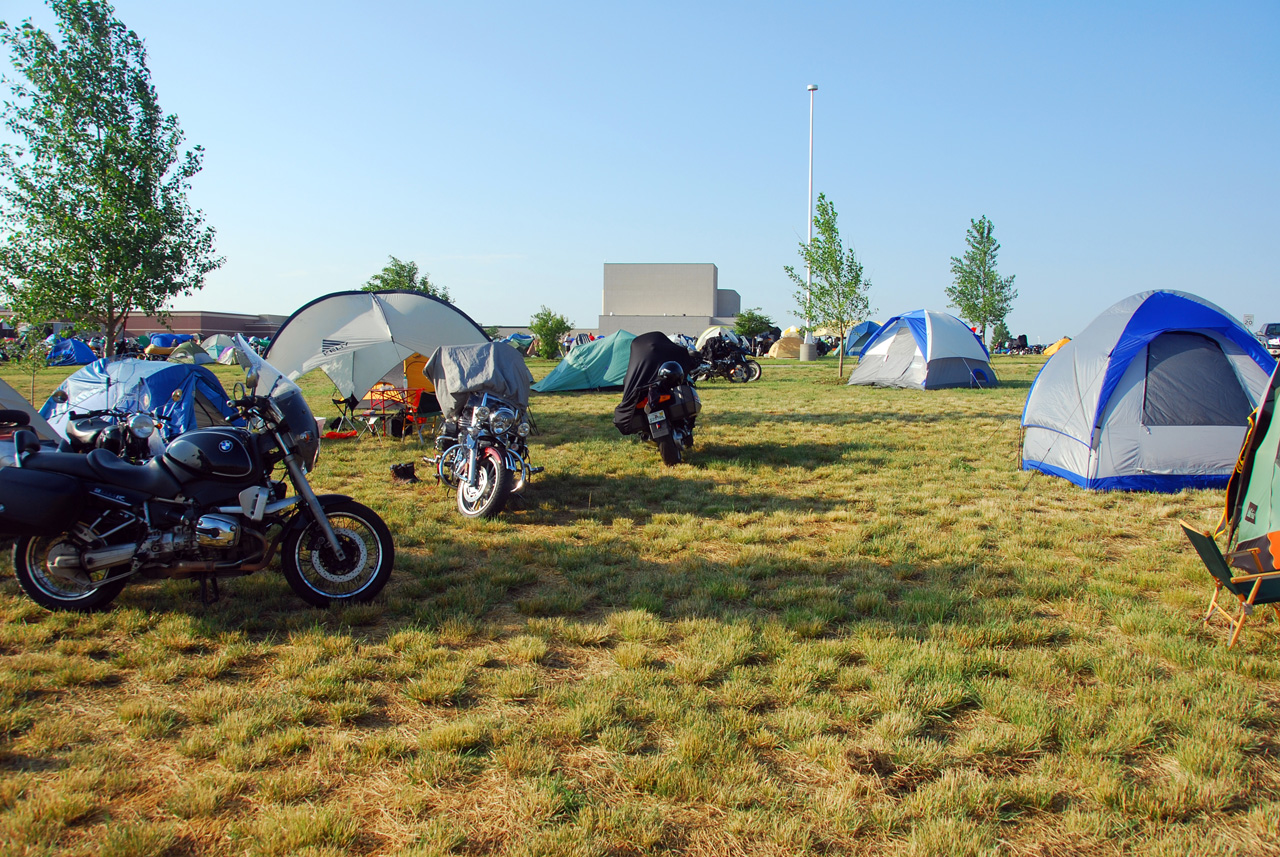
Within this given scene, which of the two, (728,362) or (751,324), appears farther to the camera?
(751,324)

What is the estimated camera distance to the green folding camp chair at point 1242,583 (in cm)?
334

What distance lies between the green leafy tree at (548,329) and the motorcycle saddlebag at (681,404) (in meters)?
25.3

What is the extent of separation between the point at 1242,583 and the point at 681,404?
18.1ft

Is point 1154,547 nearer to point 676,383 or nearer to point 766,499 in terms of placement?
point 766,499

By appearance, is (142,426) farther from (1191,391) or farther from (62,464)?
(1191,391)

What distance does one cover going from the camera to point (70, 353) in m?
31.6

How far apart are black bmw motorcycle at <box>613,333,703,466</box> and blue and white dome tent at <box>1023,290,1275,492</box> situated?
411 centimetres

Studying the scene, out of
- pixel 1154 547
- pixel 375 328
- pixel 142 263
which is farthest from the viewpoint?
pixel 142 263

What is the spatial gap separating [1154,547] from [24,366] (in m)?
14.9

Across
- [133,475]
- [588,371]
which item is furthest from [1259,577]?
[588,371]

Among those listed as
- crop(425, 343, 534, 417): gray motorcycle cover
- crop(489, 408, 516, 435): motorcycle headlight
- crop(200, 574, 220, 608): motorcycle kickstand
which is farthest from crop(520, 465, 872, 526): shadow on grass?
crop(200, 574, 220, 608): motorcycle kickstand

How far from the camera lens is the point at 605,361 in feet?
61.6

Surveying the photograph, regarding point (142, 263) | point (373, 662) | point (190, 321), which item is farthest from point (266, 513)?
point (190, 321)

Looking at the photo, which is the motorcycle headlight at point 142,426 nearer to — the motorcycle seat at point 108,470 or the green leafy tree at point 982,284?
the motorcycle seat at point 108,470
